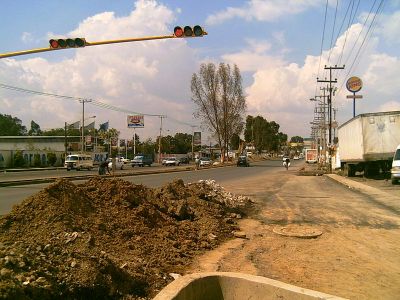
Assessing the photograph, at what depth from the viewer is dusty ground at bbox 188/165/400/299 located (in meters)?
6.68

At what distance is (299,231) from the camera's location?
→ 1078 cm

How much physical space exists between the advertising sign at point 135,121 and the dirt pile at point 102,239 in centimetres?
8550

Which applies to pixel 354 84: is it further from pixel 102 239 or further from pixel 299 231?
pixel 102 239

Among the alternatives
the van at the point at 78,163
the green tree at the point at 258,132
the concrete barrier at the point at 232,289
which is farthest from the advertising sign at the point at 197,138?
the concrete barrier at the point at 232,289

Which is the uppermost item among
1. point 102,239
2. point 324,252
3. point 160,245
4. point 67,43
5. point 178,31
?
point 178,31

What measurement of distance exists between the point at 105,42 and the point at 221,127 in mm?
62007

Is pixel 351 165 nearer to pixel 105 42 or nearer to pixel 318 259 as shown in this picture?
pixel 105 42

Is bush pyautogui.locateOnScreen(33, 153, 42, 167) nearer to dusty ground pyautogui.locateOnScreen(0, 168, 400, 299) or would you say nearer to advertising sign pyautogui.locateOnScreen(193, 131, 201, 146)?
advertising sign pyautogui.locateOnScreen(193, 131, 201, 146)

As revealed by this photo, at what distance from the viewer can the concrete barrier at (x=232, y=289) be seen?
4.79 meters

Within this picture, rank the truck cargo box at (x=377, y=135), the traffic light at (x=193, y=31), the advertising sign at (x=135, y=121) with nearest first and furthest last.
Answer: the traffic light at (x=193, y=31) → the truck cargo box at (x=377, y=135) → the advertising sign at (x=135, y=121)

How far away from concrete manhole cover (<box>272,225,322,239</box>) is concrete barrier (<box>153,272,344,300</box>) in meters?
5.17

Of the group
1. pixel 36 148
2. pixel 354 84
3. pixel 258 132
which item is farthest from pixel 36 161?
pixel 258 132

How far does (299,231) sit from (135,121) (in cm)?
8926

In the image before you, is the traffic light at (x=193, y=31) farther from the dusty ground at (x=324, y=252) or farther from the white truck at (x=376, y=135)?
the white truck at (x=376, y=135)
